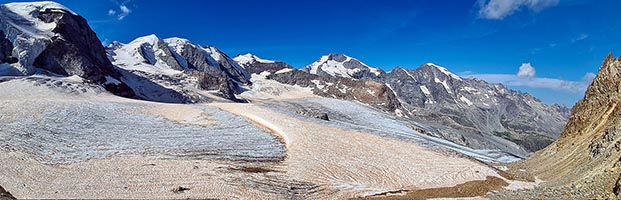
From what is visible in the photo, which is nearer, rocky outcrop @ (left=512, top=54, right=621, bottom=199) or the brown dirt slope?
the brown dirt slope

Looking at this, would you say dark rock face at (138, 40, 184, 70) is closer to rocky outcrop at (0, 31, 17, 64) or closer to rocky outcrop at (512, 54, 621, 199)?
rocky outcrop at (0, 31, 17, 64)

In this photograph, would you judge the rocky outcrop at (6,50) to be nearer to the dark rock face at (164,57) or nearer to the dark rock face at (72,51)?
the dark rock face at (72,51)

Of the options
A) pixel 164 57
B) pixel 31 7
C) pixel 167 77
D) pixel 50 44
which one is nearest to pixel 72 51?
pixel 50 44

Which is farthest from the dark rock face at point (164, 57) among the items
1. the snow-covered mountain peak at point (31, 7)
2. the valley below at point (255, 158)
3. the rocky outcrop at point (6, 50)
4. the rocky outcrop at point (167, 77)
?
the valley below at point (255, 158)

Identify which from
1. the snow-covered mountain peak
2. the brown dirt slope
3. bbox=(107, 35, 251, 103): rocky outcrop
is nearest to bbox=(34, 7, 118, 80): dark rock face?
the snow-covered mountain peak

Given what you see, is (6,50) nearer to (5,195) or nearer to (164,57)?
(5,195)

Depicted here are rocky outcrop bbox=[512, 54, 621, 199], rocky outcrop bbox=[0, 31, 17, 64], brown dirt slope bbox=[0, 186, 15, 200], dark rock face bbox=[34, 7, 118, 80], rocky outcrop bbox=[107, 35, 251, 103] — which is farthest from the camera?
rocky outcrop bbox=[107, 35, 251, 103]

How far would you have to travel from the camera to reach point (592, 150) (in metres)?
30.8

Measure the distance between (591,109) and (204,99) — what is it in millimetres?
105130

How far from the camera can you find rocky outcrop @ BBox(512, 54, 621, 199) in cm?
2389

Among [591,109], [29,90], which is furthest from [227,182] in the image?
[29,90]

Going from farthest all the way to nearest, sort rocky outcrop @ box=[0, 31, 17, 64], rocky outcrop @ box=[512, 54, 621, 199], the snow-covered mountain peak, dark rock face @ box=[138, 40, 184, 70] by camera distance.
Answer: dark rock face @ box=[138, 40, 184, 70] → the snow-covered mountain peak → rocky outcrop @ box=[0, 31, 17, 64] → rocky outcrop @ box=[512, 54, 621, 199]

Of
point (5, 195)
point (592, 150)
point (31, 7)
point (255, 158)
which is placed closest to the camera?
point (5, 195)

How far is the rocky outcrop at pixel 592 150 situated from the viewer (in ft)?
78.4
